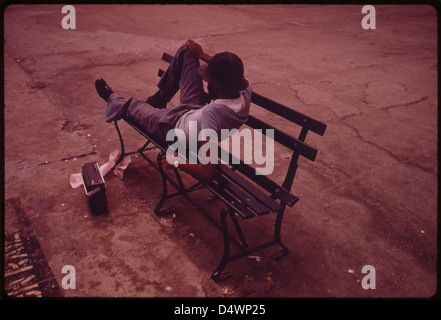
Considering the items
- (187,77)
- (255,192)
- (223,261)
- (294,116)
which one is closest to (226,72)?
(294,116)

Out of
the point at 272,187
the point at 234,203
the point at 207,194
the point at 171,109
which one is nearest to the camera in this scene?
the point at 234,203

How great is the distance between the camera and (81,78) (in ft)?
19.9

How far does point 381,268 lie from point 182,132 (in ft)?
6.43

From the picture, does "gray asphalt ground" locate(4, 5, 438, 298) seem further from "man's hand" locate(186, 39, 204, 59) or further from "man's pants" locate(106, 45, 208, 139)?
"man's hand" locate(186, 39, 204, 59)

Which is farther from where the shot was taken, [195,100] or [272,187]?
[195,100]

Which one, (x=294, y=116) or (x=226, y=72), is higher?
(x=226, y=72)

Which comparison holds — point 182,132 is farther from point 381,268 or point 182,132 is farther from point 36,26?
point 36,26

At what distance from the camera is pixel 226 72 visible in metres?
2.73

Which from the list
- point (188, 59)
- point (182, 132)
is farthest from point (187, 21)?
point (182, 132)

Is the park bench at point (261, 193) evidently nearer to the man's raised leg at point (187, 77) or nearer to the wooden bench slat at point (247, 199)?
the wooden bench slat at point (247, 199)

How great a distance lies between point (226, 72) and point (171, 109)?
734 mm

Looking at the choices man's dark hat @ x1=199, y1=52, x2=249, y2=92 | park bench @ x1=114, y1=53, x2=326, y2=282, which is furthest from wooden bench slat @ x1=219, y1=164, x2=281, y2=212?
man's dark hat @ x1=199, y1=52, x2=249, y2=92

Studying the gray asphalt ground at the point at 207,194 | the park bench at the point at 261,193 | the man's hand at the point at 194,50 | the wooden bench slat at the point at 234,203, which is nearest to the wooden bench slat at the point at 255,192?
the park bench at the point at 261,193

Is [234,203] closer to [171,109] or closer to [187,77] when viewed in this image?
[171,109]
